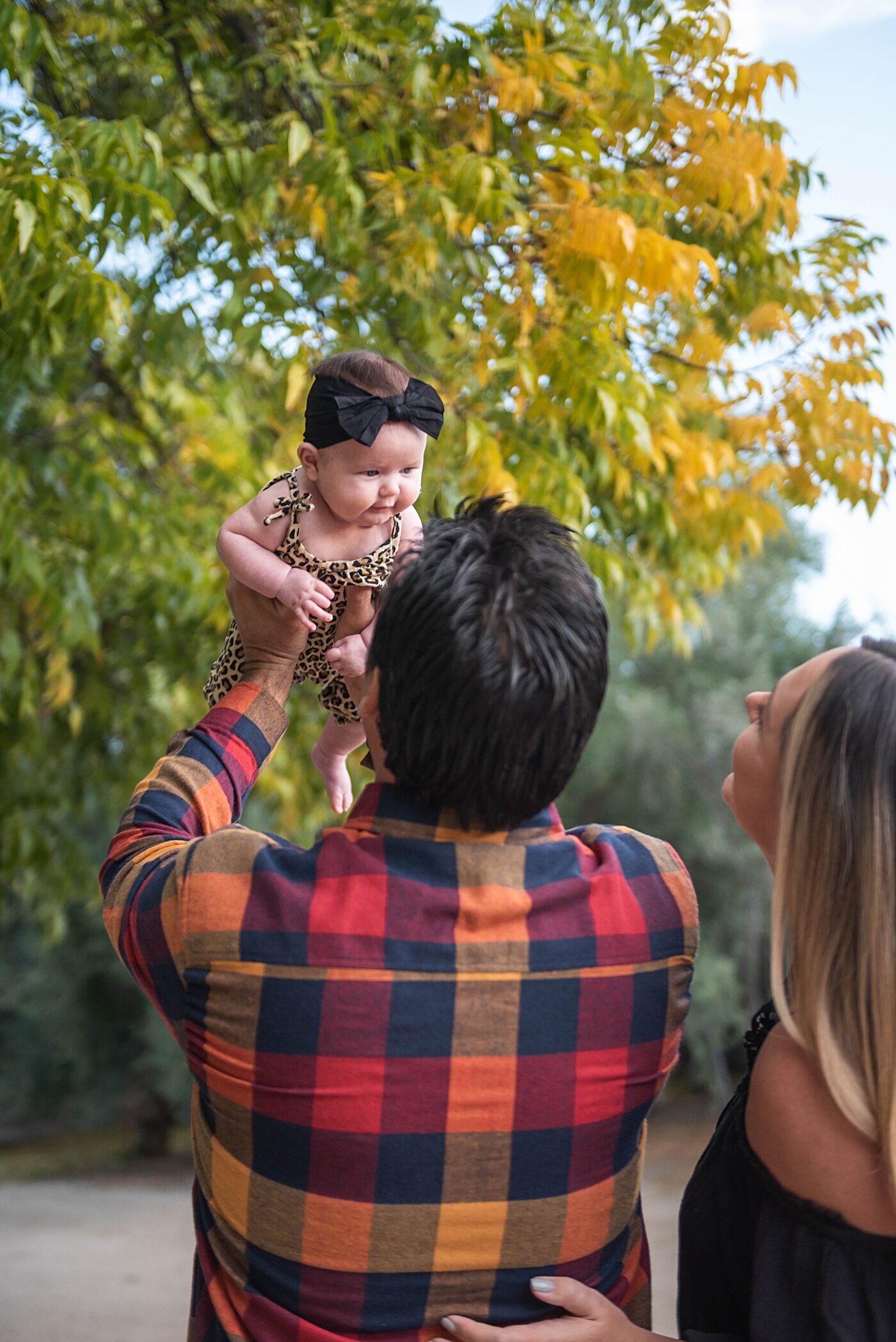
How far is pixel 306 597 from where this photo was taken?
1.32m

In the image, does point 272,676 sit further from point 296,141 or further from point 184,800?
point 296,141

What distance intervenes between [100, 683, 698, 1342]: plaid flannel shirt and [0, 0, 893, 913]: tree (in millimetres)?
1497

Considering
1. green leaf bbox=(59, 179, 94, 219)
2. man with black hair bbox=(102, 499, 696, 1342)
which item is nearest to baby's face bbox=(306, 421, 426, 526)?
man with black hair bbox=(102, 499, 696, 1342)

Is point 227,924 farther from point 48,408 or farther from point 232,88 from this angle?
point 48,408

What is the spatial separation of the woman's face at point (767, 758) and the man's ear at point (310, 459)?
64 cm

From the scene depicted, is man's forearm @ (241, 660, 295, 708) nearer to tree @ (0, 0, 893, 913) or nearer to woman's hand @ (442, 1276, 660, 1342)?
woman's hand @ (442, 1276, 660, 1342)

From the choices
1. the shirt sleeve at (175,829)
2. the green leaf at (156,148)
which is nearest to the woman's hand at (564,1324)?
the shirt sleeve at (175,829)

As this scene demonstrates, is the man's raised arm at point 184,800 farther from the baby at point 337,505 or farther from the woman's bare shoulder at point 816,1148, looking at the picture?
the woman's bare shoulder at point 816,1148

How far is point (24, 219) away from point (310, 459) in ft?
3.10

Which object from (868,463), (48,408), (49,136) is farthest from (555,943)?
(48,408)

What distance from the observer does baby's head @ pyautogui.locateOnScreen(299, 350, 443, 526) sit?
136cm

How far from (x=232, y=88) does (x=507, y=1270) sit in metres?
3.31

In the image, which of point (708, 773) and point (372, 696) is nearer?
point (372, 696)

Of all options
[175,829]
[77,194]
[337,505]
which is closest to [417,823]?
[175,829]
